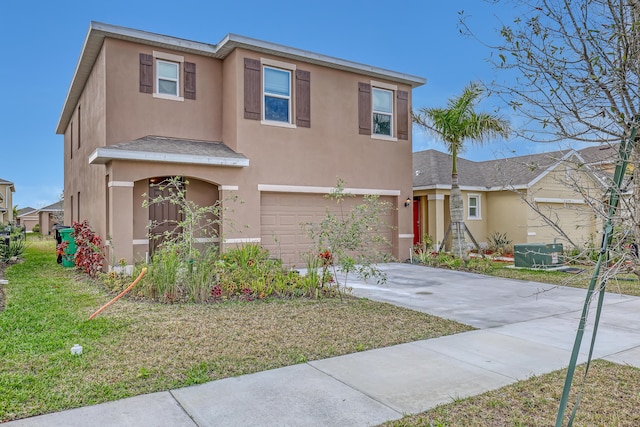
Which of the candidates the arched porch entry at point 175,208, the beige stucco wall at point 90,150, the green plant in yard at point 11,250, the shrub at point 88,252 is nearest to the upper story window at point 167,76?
the beige stucco wall at point 90,150

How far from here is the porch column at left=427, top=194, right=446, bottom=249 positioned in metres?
17.5

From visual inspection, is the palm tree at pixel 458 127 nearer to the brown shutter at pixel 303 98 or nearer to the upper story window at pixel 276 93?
the brown shutter at pixel 303 98

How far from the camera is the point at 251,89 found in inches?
485

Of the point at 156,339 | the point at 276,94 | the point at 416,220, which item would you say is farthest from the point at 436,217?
the point at 156,339

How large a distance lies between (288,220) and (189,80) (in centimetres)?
489

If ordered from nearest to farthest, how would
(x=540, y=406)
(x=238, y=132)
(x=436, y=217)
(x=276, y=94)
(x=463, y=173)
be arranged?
1. (x=540, y=406)
2. (x=238, y=132)
3. (x=276, y=94)
4. (x=436, y=217)
5. (x=463, y=173)

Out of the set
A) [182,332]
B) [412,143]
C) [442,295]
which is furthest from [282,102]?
[182,332]

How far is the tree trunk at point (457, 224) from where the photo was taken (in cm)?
1454

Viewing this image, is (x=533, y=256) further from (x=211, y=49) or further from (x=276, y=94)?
(x=211, y=49)

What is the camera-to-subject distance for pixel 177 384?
4133 millimetres

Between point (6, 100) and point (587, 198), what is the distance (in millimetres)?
42051

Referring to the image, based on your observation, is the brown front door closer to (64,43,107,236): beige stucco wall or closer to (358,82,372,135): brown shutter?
(64,43,107,236): beige stucco wall

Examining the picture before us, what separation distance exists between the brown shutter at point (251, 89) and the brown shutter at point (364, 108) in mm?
3507

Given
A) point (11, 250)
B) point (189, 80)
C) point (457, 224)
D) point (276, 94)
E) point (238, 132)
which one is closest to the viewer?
point (238, 132)
